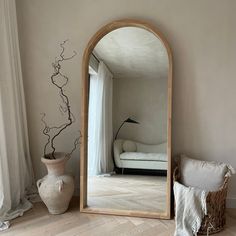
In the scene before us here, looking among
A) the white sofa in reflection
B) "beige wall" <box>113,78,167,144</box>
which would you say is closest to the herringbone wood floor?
the white sofa in reflection

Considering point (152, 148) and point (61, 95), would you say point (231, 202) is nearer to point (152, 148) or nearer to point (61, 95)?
point (152, 148)

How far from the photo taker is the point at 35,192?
2744mm

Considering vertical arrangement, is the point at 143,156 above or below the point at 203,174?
above

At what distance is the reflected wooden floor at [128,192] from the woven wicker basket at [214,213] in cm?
39

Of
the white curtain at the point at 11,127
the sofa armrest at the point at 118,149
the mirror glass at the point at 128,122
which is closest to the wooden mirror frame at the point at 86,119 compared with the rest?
the mirror glass at the point at 128,122

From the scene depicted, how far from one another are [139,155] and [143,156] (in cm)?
4

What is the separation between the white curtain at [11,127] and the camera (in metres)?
2.32

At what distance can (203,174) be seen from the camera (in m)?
2.27

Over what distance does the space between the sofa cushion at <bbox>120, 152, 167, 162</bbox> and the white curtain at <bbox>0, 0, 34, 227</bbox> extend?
3.19 ft

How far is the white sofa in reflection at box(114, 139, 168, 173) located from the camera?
8.02 ft

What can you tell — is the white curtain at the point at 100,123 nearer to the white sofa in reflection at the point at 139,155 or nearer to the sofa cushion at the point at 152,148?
the white sofa in reflection at the point at 139,155

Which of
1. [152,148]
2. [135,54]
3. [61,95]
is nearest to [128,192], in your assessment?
[152,148]

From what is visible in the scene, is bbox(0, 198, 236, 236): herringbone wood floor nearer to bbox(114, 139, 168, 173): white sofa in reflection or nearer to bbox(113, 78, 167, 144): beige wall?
bbox(114, 139, 168, 173): white sofa in reflection


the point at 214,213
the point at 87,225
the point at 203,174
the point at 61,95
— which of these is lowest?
the point at 87,225
